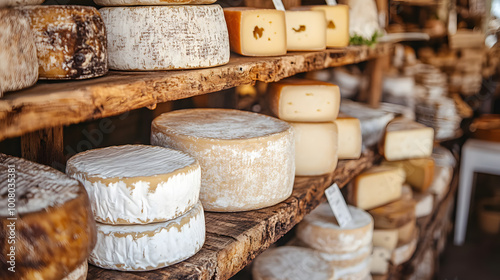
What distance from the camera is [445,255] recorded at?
3.11m

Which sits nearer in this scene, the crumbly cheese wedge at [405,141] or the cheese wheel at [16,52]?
the cheese wheel at [16,52]

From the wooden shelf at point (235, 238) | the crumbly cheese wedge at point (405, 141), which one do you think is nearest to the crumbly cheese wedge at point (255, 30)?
the wooden shelf at point (235, 238)

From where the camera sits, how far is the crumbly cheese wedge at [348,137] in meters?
1.65

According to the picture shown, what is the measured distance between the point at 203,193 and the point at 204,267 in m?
0.25

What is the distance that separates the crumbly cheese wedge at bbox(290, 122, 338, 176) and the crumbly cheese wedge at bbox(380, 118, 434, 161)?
2.04ft

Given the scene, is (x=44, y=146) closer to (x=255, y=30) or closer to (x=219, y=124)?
(x=219, y=124)

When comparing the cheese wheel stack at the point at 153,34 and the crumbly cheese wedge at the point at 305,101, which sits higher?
the cheese wheel stack at the point at 153,34

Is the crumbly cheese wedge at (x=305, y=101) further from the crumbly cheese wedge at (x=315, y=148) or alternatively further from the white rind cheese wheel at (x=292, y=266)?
the white rind cheese wheel at (x=292, y=266)

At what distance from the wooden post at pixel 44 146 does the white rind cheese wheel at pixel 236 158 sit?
23cm

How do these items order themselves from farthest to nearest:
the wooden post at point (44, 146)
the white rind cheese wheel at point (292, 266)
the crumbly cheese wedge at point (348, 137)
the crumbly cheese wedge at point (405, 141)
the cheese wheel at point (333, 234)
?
1. the crumbly cheese wedge at point (405, 141)
2. the crumbly cheese wedge at point (348, 137)
3. the cheese wheel at point (333, 234)
4. the white rind cheese wheel at point (292, 266)
5. the wooden post at point (44, 146)

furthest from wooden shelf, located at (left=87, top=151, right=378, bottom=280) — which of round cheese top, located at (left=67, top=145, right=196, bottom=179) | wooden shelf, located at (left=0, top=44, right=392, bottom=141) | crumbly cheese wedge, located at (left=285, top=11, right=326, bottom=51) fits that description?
crumbly cheese wedge, located at (left=285, top=11, right=326, bottom=51)

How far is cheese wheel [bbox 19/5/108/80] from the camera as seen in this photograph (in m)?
0.73

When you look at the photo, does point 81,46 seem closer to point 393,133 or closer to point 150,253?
point 150,253

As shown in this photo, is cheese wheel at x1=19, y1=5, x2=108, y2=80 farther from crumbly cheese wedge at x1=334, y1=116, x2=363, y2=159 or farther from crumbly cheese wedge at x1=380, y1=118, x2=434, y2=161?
crumbly cheese wedge at x1=380, y1=118, x2=434, y2=161
